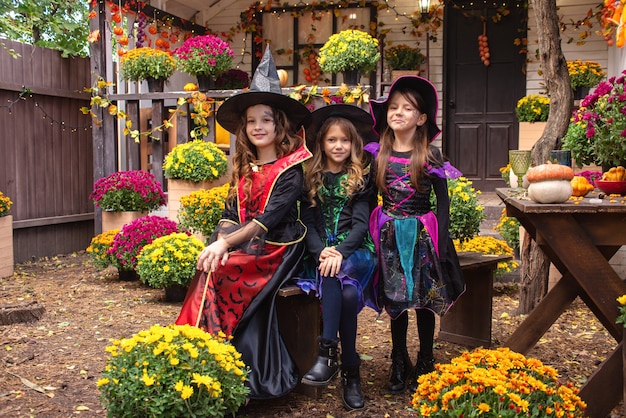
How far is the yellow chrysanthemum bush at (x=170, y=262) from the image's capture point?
5.52 metres

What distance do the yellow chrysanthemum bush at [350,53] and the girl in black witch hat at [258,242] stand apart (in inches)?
148

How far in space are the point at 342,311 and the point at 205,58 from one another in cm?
493

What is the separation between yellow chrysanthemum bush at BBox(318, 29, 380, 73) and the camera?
24.6ft

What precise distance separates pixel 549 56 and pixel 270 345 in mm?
2964

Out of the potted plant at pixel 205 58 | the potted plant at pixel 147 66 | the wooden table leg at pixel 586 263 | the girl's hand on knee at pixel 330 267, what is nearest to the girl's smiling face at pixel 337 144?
the girl's hand on knee at pixel 330 267

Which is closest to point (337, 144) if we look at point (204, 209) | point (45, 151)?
point (204, 209)

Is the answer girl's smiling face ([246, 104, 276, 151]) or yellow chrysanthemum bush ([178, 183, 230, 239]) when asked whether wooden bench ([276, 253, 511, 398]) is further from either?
yellow chrysanthemum bush ([178, 183, 230, 239])

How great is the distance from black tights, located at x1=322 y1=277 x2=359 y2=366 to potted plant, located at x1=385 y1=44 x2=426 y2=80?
7.18 meters

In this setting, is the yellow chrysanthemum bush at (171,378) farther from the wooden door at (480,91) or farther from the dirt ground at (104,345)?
the wooden door at (480,91)

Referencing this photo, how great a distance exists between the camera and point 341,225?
147 inches

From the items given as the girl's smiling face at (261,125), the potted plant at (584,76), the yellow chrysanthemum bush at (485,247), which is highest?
the potted plant at (584,76)

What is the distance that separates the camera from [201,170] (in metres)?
6.92

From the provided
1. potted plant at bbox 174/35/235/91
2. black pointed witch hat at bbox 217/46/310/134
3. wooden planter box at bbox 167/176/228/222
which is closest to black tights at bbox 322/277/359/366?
black pointed witch hat at bbox 217/46/310/134

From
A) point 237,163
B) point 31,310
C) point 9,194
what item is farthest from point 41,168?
point 237,163
